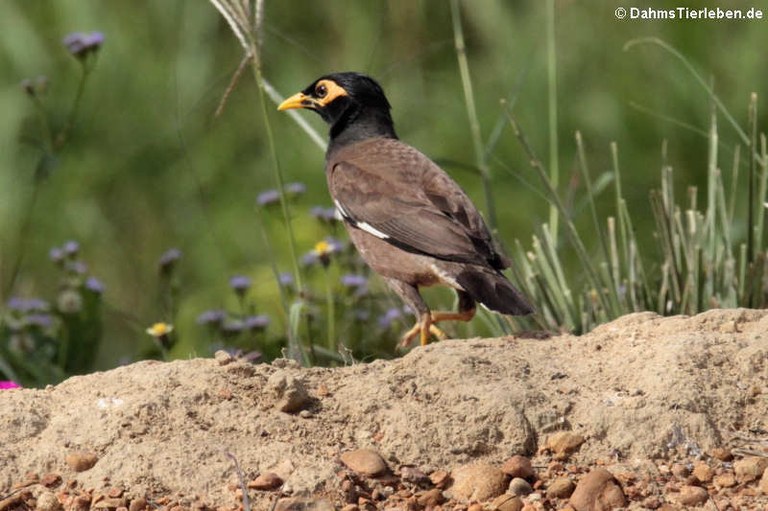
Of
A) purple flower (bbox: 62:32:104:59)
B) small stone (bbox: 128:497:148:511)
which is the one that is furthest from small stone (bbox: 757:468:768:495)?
purple flower (bbox: 62:32:104:59)

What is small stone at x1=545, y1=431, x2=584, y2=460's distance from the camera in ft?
11.9

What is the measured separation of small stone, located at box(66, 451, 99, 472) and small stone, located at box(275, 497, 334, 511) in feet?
1.60

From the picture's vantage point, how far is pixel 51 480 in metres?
3.51

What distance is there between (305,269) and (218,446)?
2.95 meters

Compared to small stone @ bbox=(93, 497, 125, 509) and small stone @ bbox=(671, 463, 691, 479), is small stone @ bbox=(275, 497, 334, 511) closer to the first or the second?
small stone @ bbox=(93, 497, 125, 509)

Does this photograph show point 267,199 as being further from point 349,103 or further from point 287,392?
point 287,392

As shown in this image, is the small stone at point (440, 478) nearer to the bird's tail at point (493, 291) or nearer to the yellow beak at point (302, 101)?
the bird's tail at point (493, 291)

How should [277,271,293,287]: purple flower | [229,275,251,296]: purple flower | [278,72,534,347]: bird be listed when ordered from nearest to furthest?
[278,72,534,347]: bird < [229,275,251,296]: purple flower < [277,271,293,287]: purple flower

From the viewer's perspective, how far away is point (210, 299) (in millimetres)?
6930

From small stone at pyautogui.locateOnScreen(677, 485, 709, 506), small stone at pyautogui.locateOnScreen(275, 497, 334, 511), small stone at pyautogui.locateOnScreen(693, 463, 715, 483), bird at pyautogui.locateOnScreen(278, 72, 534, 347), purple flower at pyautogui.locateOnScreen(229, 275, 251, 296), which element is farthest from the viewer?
purple flower at pyautogui.locateOnScreen(229, 275, 251, 296)

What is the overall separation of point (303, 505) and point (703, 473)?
95cm

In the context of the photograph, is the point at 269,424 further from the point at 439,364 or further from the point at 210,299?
the point at 210,299

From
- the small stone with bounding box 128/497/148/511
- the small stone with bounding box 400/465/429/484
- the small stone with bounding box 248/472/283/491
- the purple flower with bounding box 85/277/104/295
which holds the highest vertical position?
the small stone with bounding box 128/497/148/511

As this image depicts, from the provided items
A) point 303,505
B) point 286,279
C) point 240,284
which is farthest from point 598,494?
point 286,279
